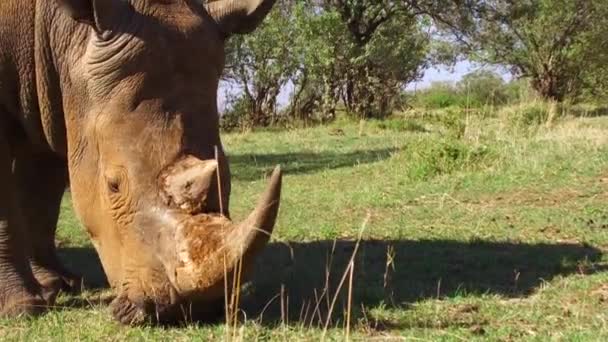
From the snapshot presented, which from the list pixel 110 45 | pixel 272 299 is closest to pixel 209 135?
pixel 110 45

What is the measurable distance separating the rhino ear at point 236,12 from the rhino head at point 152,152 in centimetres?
1

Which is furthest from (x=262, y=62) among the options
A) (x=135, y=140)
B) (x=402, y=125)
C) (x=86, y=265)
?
(x=135, y=140)

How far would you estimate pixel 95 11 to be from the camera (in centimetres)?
549

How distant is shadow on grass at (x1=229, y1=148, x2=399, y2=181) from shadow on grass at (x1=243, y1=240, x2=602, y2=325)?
6.98 m

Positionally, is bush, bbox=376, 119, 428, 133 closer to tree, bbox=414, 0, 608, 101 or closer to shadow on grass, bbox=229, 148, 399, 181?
shadow on grass, bbox=229, 148, 399, 181

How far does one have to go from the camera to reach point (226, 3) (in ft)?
19.7

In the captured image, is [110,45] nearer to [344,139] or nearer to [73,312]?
[73,312]

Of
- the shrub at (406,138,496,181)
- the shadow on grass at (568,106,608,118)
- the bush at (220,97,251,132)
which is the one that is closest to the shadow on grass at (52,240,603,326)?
the shrub at (406,138,496,181)

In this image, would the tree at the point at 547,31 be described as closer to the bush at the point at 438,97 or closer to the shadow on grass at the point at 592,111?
the shadow on grass at the point at 592,111

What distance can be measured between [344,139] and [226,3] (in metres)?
16.2

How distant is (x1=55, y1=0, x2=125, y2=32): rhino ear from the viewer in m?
5.48

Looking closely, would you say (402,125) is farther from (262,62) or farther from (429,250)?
(429,250)

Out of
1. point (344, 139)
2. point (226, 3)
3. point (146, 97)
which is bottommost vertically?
point (344, 139)

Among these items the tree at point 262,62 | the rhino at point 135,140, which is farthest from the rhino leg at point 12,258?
the tree at point 262,62
